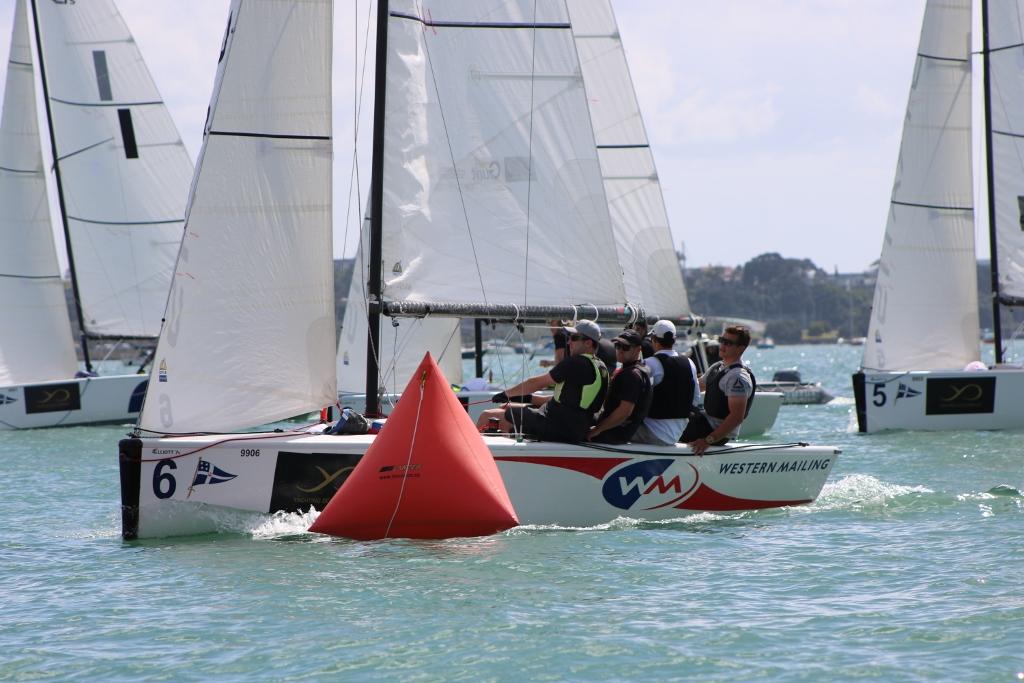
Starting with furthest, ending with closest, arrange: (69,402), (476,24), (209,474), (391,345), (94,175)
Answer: (94,175), (69,402), (391,345), (476,24), (209,474)

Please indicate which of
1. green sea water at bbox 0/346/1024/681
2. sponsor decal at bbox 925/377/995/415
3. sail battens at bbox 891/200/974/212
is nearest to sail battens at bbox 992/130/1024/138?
sail battens at bbox 891/200/974/212

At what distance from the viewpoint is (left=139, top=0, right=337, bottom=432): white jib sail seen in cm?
1013

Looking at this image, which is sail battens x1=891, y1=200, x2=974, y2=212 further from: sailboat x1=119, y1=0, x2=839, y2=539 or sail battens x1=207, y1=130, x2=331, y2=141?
sail battens x1=207, y1=130, x2=331, y2=141

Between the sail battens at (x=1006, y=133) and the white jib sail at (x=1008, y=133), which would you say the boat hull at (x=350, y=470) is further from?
the sail battens at (x=1006, y=133)

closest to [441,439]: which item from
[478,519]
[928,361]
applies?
[478,519]

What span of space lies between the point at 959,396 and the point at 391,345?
8.11 meters

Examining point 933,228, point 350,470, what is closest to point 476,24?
point 350,470

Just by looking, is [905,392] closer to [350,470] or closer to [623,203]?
[623,203]

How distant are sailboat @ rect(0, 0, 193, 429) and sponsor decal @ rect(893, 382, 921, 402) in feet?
40.9

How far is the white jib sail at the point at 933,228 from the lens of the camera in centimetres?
2053

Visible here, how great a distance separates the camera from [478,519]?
31.6ft

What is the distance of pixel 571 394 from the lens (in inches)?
400

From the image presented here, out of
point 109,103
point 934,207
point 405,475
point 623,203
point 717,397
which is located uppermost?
point 109,103

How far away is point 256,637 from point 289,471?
2727 millimetres
